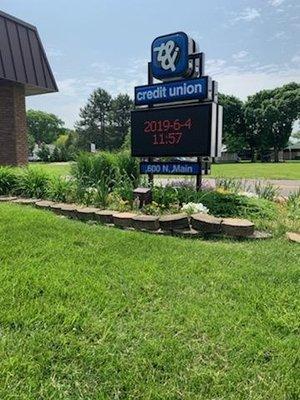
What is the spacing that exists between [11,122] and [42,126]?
274 ft

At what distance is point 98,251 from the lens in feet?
13.9

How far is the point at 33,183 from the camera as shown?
8.02m

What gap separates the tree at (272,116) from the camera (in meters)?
53.2

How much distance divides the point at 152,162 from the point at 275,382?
5976 mm

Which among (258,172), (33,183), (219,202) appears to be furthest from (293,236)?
(258,172)

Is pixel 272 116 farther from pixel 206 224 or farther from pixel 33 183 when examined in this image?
pixel 206 224

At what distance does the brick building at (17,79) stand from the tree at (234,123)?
44336 millimetres

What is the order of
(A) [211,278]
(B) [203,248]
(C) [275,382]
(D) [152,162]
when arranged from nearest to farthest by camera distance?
(C) [275,382]
(A) [211,278]
(B) [203,248]
(D) [152,162]

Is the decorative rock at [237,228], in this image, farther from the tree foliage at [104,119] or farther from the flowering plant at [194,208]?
the tree foliage at [104,119]

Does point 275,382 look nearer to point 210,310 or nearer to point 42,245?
point 210,310

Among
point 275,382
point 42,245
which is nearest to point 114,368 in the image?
point 275,382

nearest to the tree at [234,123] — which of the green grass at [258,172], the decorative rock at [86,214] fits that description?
the green grass at [258,172]

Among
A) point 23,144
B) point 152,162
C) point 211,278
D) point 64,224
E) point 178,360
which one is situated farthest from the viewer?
point 23,144

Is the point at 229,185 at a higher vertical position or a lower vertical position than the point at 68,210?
higher
